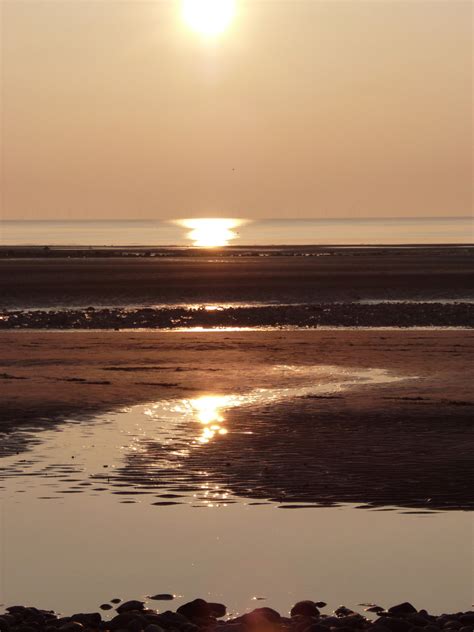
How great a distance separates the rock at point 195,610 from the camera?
10609 millimetres

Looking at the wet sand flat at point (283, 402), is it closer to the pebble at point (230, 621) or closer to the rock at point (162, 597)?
the rock at point (162, 597)

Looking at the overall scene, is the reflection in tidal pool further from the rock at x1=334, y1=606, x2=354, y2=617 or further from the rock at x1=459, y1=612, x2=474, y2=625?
the rock at x1=459, y1=612, x2=474, y2=625

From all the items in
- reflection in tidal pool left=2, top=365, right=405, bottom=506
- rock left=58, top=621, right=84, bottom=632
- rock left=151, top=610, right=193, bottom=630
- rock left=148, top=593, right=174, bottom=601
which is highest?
reflection in tidal pool left=2, top=365, right=405, bottom=506

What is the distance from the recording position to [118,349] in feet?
113

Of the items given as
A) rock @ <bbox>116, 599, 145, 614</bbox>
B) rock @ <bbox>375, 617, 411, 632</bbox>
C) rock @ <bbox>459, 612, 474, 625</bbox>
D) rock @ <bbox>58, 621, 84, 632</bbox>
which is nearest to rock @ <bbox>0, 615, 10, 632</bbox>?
rock @ <bbox>58, 621, 84, 632</bbox>

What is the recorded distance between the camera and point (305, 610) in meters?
10.7

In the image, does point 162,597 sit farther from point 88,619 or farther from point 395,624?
point 395,624

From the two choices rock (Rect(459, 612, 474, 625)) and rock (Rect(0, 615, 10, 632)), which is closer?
rock (Rect(0, 615, 10, 632))

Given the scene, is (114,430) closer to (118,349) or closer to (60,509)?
(60,509)

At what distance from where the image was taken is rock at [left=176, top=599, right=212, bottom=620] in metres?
10.6

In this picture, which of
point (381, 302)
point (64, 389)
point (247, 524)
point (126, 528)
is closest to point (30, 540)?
point (126, 528)

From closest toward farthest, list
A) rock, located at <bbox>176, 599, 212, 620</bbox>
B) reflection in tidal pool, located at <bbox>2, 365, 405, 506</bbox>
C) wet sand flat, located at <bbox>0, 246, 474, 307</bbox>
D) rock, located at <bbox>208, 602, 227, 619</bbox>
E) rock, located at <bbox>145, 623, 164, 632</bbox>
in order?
rock, located at <bbox>145, 623, 164, 632</bbox> < rock, located at <bbox>176, 599, 212, 620</bbox> < rock, located at <bbox>208, 602, 227, 619</bbox> < reflection in tidal pool, located at <bbox>2, 365, 405, 506</bbox> < wet sand flat, located at <bbox>0, 246, 474, 307</bbox>

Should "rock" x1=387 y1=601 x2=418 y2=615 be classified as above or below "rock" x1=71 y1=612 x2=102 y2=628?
below

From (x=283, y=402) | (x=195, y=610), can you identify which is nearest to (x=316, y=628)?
(x=195, y=610)
